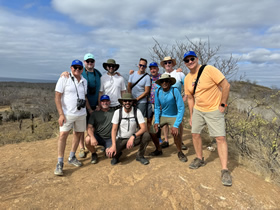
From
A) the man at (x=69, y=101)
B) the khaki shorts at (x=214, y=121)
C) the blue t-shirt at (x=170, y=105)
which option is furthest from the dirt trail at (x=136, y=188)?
the blue t-shirt at (x=170, y=105)

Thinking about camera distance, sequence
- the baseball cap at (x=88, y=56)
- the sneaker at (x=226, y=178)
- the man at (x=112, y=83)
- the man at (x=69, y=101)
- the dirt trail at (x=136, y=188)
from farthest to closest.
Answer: the man at (x=112, y=83) → the baseball cap at (x=88, y=56) → the man at (x=69, y=101) → the sneaker at (x=226, y=178) → the dirt trail at (x=136, y=188)

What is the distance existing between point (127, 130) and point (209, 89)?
1.84 meters

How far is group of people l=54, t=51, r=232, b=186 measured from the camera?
3.54 metres

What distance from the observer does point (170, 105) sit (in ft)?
13.9

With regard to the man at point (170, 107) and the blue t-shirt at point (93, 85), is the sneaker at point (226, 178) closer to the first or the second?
the man at point (170, 107)

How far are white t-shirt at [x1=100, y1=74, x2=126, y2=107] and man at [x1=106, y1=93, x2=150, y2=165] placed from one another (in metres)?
0.38

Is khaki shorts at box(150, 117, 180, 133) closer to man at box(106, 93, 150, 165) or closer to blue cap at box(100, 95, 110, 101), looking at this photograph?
man at box(106, 93, 150, 165)

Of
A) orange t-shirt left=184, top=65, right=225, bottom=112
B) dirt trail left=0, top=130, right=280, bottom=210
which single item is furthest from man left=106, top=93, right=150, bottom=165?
orange t-shirt left=184, top=65, right=225, bottom=112

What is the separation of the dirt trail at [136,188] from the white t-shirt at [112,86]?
1.46 meters

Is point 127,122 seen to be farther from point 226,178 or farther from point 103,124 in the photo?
point 226,178

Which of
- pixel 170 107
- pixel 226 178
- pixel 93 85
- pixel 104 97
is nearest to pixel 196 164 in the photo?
pixel 226 178

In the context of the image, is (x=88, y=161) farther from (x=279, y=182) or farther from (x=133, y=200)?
(x=279, y=182)

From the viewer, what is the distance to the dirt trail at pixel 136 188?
3033mm

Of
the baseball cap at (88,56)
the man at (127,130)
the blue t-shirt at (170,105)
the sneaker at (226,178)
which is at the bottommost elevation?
the sneaker at (226,178)
